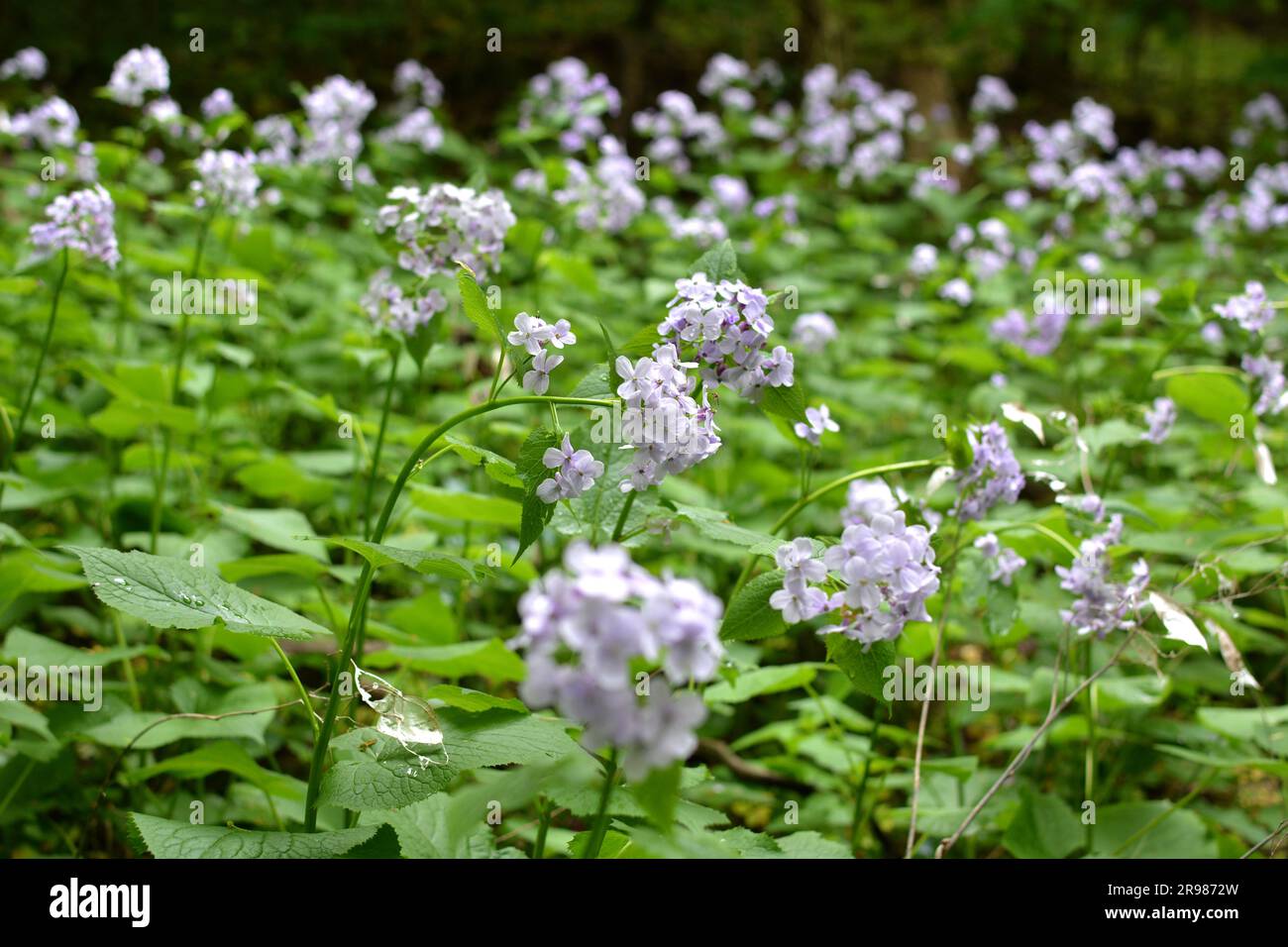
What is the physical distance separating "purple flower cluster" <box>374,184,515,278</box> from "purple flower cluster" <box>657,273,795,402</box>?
567 millimetres

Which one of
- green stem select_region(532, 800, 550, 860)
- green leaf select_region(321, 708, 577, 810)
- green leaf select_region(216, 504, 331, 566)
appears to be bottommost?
green stem select_region(532, 800, 550, 860)

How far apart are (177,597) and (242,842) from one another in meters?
0.36

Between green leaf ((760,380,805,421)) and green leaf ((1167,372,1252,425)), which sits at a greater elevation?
green leaf ((760,380,805,421))

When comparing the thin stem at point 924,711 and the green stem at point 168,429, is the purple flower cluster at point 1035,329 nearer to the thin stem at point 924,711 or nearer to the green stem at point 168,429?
the thin stem at point 924,711

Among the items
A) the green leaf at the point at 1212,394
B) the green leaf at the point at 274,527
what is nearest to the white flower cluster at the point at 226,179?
the green leaf at the point at 274,527

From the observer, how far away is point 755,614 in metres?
1.53

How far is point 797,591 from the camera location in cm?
140

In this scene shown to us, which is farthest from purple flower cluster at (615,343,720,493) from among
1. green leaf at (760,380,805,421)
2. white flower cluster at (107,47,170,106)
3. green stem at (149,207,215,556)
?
white flower cluster at (107,47,170,106)

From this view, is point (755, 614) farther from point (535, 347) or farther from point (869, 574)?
point (535, 347)

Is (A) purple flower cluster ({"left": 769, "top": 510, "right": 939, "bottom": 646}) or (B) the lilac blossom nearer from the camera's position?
(A) purple flower cluster ({"left": 769, "top": 510, "right": 939, "bottom": 646})

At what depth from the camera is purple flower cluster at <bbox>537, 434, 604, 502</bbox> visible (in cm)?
149

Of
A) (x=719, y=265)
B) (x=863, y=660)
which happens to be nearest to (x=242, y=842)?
(x=863, y=660)

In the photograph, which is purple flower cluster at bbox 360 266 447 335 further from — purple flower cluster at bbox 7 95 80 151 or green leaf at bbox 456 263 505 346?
purple flower cluster at bbox 7 95 80 151

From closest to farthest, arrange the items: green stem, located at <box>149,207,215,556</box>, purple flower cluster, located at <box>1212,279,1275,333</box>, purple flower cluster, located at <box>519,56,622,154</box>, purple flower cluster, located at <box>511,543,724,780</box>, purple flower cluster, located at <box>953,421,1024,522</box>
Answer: purple flower cluster, located at <box>511,543,724,780</box> < purple flower cluster, located at <box>953,421,1024,522</box> < purple flower cluster, located at <box>1212,279,1275,333</box> < green stem, located at <box>149,207,215,556</box> < purple flower cluster, located at <box>519,56,622,154</box>
